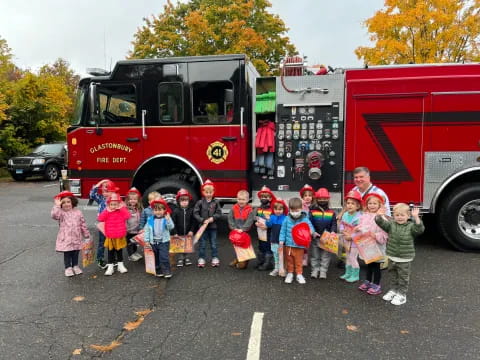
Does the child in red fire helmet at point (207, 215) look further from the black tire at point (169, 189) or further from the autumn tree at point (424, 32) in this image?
the autumn tree at point (424, 32)

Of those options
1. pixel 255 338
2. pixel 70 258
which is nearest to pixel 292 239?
pixel 255 338

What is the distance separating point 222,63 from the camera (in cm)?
606

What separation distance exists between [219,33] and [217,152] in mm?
17043

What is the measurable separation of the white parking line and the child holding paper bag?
1370 millimetres

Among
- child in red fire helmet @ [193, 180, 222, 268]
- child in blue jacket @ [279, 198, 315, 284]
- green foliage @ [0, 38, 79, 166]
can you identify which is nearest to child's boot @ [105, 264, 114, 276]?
child in red fire helmet @ [193, 180, 222, 268]

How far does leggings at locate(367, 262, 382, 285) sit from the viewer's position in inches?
168

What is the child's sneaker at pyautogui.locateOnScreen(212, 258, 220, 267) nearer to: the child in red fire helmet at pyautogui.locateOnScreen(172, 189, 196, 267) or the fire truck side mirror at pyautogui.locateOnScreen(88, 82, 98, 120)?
the child in red fire helmet at pyautogui.locateOnScreen(172, 189, 196, 267)

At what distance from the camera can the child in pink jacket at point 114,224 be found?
4.84m

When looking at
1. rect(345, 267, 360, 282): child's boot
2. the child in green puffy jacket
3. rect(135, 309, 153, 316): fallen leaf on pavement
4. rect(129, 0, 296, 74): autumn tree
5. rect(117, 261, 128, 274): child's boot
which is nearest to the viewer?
rect(135, 309, 153, 316): fallen leaf on pavement

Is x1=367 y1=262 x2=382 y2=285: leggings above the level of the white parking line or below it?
above

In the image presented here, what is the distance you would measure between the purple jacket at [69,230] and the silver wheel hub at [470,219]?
527 cm

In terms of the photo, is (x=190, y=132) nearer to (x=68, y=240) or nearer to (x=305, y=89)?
(x=305, y=89)

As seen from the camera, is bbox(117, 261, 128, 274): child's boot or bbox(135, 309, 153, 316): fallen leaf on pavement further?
bbox(117, 261, 128, 274): child's boot

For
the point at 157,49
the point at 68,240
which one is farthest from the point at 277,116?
the point at 157,49
